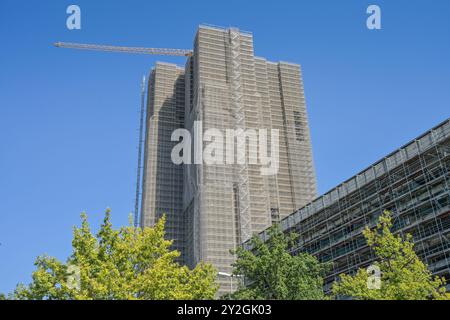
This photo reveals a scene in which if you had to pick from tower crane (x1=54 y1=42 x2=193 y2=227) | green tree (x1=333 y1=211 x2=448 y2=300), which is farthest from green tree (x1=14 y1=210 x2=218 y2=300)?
tower crane (x1=54 y1=42 x2=193 y2=227)

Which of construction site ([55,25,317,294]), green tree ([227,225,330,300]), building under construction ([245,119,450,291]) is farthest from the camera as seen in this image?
construction site ([55,25,317,294])

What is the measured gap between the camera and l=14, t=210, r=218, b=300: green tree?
19.4 meters

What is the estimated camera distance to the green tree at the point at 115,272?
19359 mm

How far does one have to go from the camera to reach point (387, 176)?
44156 millimetres

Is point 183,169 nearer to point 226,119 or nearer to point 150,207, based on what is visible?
point 150,207

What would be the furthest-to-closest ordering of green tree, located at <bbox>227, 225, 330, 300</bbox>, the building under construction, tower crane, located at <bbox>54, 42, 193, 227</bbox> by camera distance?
tower crane, located at <bbox>54, 42, 193, 227</bbox>, the building under construction, green tree, located at <bbox>227, 225, 330, 300</bbox>

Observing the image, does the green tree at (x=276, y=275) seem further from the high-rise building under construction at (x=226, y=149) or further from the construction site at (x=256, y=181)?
the high-rise building under construction at (x=226, y=149)

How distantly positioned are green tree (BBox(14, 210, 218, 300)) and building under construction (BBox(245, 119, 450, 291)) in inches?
931

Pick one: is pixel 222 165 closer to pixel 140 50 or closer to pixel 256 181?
pixel 256 181

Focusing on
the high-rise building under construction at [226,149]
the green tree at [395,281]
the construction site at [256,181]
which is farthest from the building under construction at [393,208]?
the high-rise building under construction at [226,149]

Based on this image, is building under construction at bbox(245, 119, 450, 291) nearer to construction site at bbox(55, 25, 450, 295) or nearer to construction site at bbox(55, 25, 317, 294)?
construction site at bbox(55, 25, 450, 295)

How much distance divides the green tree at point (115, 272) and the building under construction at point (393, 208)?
931 inches

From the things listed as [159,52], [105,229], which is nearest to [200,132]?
[159,52]
